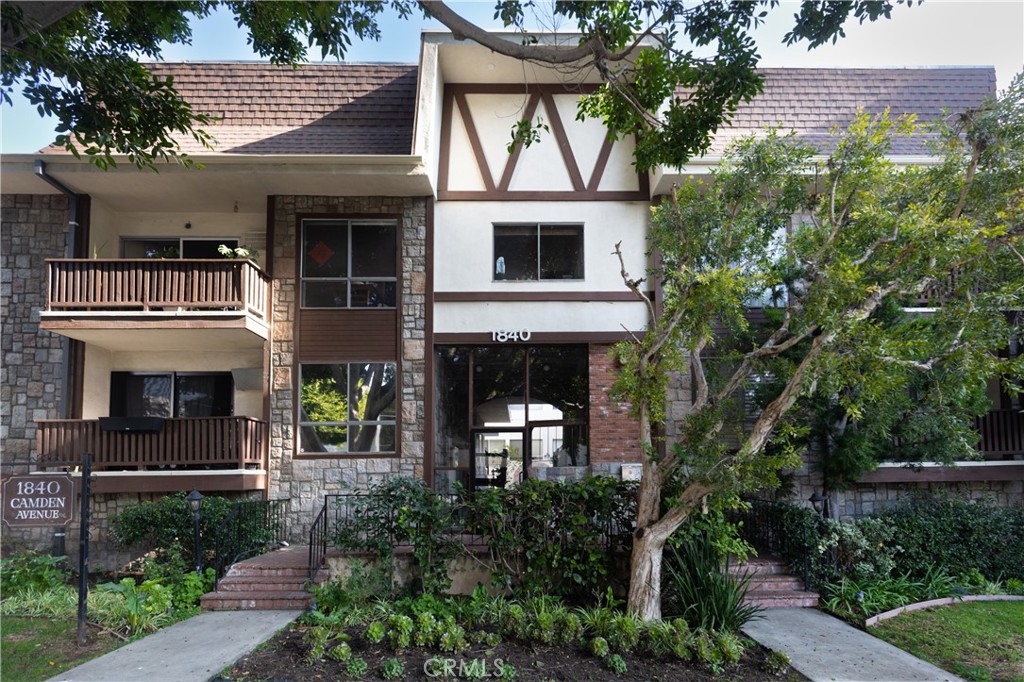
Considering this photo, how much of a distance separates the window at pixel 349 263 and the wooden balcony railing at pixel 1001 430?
434 inches

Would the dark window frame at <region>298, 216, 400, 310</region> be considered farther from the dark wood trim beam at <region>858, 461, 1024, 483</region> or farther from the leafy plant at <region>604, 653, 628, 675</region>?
Result: the dark wood trim beam at <region>858, 461, 1024, 483</region>

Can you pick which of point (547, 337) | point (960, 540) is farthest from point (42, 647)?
point (960, 540)

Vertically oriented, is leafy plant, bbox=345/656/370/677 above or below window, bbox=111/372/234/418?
below

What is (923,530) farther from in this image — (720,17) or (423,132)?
(423,132)

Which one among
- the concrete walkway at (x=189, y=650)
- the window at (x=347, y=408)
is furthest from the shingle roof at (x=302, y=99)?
the concrete walkway at (x=189, y=650)

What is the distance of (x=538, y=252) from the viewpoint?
48.0 feet

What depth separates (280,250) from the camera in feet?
47.0

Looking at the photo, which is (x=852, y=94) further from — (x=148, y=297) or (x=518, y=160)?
(x=148, y=297)

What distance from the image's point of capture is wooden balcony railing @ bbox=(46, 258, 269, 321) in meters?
12.9

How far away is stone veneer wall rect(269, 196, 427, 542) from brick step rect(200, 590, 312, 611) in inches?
124

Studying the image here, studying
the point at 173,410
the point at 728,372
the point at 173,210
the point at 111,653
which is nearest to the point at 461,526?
the point at 111,653

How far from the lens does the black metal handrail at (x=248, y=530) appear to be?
11414 mm

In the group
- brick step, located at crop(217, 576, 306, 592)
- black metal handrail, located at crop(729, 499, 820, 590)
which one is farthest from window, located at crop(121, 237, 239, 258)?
black metal handrail, located at crop(729, 499, 820, 590)

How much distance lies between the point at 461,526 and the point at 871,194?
6521 millimetres
